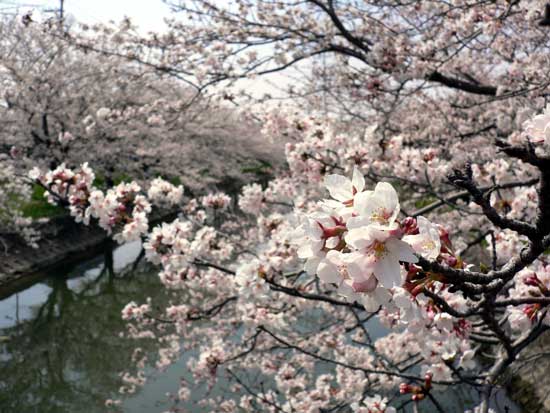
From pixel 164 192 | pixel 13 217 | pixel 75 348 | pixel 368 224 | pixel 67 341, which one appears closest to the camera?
pixel 368 224

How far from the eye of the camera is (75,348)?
814 cm

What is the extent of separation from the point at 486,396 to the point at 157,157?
55.5ft

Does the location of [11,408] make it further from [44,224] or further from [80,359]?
[44,224]

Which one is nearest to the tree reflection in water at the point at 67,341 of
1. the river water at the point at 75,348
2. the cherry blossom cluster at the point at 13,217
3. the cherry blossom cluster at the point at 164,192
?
the river water at the point at 75,348

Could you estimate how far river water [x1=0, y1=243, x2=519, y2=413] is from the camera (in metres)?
6.50

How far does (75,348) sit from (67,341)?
342 mm

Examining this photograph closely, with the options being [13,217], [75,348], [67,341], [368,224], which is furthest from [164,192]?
[13,217]

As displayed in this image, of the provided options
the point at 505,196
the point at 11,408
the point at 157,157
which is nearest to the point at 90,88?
the point at 157,157

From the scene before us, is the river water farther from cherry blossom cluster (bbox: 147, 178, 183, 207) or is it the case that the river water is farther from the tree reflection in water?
cherry blossom cluster (bbox: 147, 178, 183, 207)

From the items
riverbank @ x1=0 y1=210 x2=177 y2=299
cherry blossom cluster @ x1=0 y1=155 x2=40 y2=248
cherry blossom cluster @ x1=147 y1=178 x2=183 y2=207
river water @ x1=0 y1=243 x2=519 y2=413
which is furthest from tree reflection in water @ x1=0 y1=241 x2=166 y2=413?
cherry blossom cluster @ x1=147 y1=178 x2=183 y2=207

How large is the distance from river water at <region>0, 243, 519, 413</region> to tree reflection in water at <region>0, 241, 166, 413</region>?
0.01 metres

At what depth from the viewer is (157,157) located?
17734 millimetres

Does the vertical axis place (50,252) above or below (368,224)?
above

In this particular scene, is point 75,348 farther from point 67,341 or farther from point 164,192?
point 164,192
